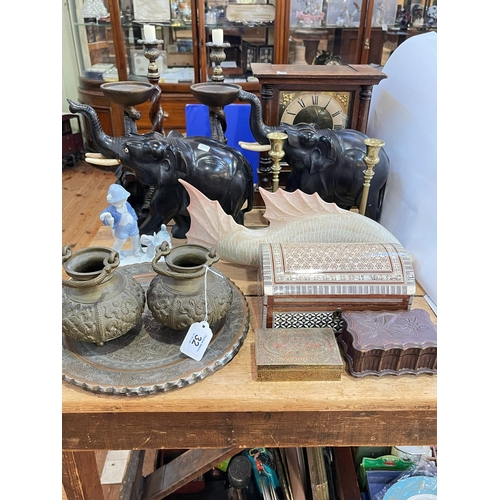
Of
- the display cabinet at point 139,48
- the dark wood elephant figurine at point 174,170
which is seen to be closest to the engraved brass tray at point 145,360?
the dark wood elephant figurine at point 174,170

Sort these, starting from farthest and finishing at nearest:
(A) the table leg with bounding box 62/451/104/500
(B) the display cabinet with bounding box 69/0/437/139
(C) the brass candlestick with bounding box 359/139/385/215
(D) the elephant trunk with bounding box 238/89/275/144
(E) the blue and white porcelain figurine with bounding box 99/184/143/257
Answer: (B) the display cabinet with bounding box 69/0/437/139
(D) the elephant trunk with bounding box 238/89/275/144
(C) the brass candlestick with bounding box 359/139/385/215
(E) the blue and white porcelain figurine with bounding box 99/184/143/257
(A) the table leg with bounding box 62/451/104/500

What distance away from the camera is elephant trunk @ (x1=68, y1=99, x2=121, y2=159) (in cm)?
102

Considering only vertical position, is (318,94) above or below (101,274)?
above

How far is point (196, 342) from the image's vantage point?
29.1 inches

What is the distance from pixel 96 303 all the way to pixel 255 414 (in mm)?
329

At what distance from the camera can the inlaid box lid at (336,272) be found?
815mm

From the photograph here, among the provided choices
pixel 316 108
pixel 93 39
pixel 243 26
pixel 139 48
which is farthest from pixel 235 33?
pixel 316 108

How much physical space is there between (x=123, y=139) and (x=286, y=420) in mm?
790

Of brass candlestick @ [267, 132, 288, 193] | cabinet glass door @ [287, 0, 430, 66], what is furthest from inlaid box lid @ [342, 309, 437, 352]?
cabinet glass door @ [287, 0, 430, 66]

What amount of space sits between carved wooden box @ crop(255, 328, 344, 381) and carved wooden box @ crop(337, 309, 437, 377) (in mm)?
36

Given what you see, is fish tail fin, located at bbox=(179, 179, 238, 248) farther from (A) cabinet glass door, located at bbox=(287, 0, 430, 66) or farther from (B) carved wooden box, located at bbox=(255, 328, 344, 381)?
(A) cabinet glass door, located at bbox=(287, 0, 430, 66)

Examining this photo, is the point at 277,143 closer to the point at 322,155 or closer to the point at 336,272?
the point at 322,155

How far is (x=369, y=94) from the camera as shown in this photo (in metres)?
1.29

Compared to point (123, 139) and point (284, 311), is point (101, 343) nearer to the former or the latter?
point (284, 311)
